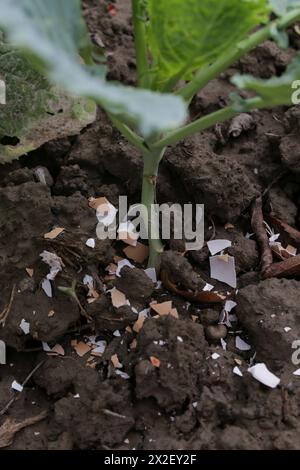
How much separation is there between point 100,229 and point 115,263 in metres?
0.07

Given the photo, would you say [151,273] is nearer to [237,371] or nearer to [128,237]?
[128,237]

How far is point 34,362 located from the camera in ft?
3.42

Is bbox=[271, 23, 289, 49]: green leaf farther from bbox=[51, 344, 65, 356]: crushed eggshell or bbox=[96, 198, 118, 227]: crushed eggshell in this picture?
bbox=[51, 344, 65, 356]: crushed eggshell

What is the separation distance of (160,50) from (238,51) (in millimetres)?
109

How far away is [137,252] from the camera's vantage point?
3.72ft

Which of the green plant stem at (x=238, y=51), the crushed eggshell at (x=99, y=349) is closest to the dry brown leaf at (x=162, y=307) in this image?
the crushed eggshell at (x=99, y=349)

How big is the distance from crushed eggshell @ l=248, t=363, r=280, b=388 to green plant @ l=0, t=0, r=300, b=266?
1.12ft

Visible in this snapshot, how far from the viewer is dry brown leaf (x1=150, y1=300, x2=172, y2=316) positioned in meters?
1.06

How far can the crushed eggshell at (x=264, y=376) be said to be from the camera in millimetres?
962

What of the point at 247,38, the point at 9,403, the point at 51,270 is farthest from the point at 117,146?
the point at 9,403

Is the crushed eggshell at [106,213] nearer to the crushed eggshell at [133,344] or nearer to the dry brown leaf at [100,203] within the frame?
the dry brown leaf at [100,203]

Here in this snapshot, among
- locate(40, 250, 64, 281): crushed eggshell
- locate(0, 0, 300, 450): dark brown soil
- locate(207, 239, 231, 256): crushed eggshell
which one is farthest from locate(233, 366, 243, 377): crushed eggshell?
locate(40, 250, 64, 281): crushed eggshell

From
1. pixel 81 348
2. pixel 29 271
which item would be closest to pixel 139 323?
pixel 81 348
